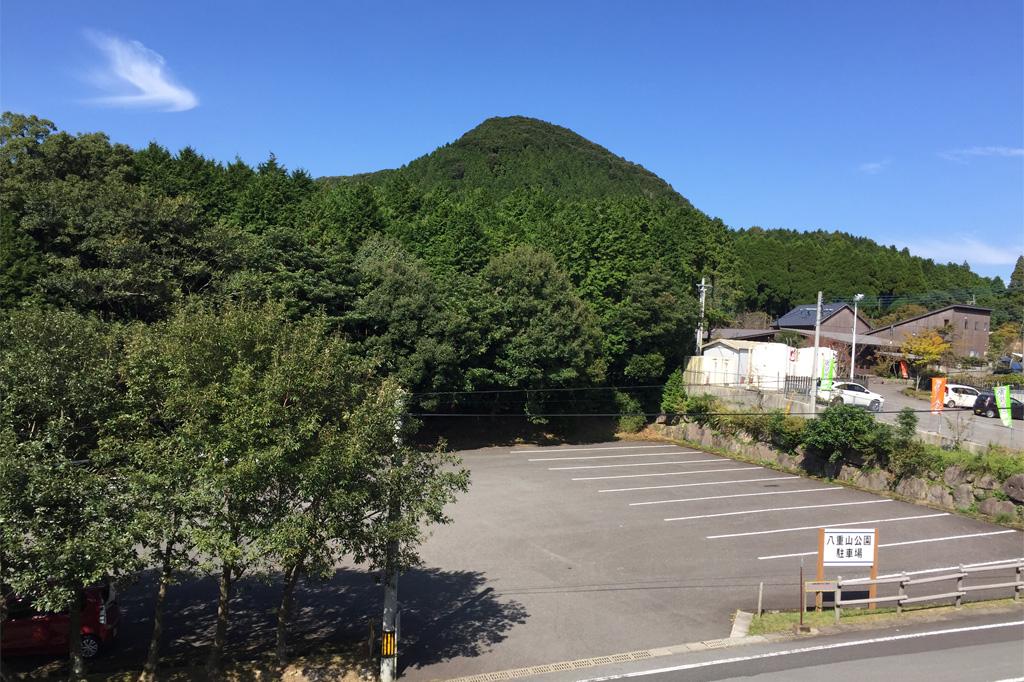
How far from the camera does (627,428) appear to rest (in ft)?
114

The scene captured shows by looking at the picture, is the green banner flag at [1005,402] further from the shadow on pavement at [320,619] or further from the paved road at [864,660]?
the shadow on pavement at [320,619]

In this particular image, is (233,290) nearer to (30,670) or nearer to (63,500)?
(30,670)

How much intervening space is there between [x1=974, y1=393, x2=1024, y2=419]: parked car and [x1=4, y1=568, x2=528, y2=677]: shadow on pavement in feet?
80.6

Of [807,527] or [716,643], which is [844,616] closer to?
[716,643]

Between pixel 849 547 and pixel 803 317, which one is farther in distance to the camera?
pixel 803 317

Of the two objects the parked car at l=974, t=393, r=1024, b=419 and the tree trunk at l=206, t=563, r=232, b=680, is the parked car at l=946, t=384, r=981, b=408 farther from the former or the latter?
the tree trunk at l=206, t=563, r=232, b=680

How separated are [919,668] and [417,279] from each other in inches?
874

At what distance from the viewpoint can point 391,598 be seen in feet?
33.0

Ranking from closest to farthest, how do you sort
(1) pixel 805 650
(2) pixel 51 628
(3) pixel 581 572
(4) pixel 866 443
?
(2) pixel 51 628
(1) pixel 805 650
(3) pixel 581 572
(4) pixel 866 443

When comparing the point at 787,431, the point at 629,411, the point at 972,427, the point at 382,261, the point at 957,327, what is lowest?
the point at 629,411

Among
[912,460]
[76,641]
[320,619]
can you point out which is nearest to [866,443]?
[912,460]

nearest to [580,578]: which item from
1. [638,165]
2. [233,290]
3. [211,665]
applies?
[211,665]

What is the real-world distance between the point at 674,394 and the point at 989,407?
13.3 m

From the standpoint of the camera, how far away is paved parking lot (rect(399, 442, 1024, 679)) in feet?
39.5
